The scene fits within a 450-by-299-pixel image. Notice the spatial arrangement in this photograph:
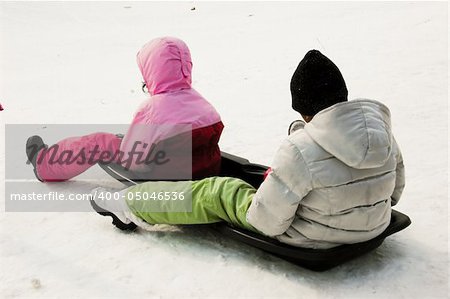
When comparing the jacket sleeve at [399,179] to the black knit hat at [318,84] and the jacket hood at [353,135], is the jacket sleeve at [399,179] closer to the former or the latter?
the jacket hood at [353,135]

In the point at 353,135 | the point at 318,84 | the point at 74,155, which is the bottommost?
the point at 74,155

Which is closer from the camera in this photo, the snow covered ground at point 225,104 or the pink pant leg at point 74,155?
the snow covered ground at point 225,104

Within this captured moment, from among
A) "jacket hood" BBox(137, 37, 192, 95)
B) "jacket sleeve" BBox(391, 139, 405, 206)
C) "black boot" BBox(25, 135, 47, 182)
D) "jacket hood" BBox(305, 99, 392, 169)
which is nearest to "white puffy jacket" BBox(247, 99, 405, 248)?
"jacket hood" BBox(305, 99, 392, 169)

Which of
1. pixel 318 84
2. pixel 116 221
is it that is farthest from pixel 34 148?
pixel 318 84

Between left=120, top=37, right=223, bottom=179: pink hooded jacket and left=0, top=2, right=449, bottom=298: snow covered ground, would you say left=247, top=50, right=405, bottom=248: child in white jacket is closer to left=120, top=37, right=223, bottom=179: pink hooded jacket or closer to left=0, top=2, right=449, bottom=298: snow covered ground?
left=0, top=2, right=449, bottom=298: snow covered ground

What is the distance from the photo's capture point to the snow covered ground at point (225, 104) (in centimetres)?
201

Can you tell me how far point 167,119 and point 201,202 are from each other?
520mm

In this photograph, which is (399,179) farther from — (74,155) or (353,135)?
(74,155)

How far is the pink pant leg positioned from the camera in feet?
8.91

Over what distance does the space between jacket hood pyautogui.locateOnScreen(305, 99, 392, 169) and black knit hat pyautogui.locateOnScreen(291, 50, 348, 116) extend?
51 millimetres

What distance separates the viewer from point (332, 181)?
70.5 inches

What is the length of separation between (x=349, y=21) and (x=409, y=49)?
153cm

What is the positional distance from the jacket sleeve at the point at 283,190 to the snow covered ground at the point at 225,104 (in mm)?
→ 271

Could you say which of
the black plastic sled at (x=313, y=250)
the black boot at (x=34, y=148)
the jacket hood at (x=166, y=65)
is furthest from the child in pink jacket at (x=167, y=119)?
the black plastic sled at (x=313, y=250)
